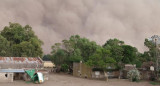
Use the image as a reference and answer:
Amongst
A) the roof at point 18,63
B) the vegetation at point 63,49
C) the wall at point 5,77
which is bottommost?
the wall at point 5,77

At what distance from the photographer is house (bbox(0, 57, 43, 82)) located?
34828mm

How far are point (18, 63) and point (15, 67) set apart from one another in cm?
128

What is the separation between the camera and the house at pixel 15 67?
34.8 metres

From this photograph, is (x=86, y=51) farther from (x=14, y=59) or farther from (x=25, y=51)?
(x=14, y=59)

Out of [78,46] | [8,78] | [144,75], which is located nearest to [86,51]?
[78,46]

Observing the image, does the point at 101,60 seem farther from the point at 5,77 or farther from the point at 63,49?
the point at 63,49

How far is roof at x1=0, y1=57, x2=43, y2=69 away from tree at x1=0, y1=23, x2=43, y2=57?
38.1ft

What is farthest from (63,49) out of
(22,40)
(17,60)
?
(17,60)

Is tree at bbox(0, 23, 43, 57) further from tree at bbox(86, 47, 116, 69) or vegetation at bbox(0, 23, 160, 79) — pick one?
tree at bbox(86, 47, 116, 69)

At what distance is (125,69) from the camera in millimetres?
46156

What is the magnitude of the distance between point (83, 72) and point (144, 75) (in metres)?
16.9

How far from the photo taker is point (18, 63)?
39.5 metres

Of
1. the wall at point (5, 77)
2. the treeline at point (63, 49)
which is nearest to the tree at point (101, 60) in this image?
the treeline at point (63, 49)

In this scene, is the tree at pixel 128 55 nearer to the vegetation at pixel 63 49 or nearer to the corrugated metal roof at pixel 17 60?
the vegetation at pixel 63 49
